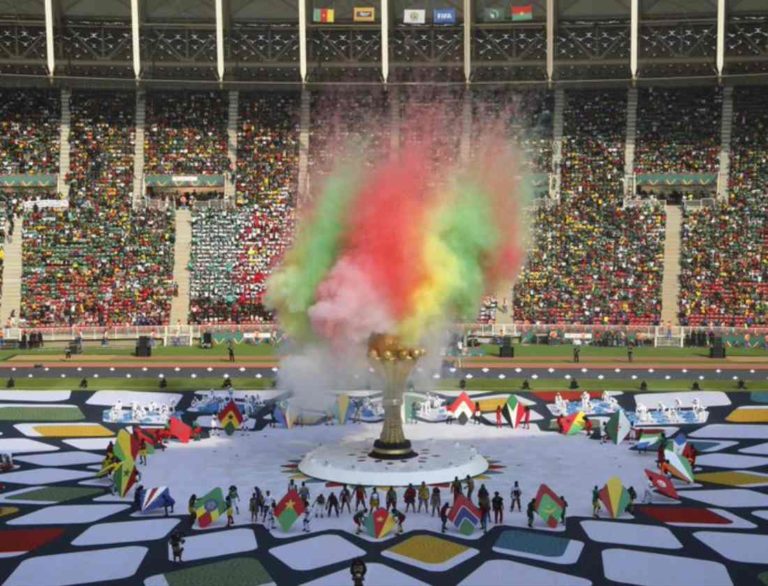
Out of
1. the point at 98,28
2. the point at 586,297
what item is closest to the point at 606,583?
the point at 586,297

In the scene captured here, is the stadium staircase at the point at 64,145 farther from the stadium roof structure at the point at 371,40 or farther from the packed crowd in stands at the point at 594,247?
the packed crowd in stands at the point at 594,247

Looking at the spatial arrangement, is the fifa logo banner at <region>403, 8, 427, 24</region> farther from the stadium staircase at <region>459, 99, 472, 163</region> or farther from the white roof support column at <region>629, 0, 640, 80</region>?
the white roof support column at <region>629, 0, 640, 80</region>

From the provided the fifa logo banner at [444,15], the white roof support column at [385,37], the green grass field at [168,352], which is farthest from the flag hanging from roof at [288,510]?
the fifa logo banner at [444,15]

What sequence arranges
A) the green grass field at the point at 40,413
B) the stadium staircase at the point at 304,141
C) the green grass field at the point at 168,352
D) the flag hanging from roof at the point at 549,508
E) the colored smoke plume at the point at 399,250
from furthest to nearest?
the stadium staircase at the point at 304,141
the green grass field at the point at 168,352
the green grass field at the point at 40,413
the colored smoke plume at the point at 399,250
the flag hanging from roof at the point at 549,508

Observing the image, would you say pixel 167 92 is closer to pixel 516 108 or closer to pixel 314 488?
pixel 516 108

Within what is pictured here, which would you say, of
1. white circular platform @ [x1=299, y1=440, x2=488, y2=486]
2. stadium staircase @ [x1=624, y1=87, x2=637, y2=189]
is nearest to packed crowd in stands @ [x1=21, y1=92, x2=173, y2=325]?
stadium staircase @ [x1=624, y1=87, x2=637, y2=189]

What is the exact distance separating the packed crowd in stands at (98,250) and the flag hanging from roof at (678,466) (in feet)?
143

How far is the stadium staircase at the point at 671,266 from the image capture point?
67.4 m

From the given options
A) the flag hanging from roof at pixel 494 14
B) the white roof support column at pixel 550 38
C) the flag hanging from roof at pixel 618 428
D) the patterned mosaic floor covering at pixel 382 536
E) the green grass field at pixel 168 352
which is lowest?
the patterned mosaic floor covering at pixel 382 536

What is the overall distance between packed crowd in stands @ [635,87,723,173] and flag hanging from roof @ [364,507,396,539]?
185 ft

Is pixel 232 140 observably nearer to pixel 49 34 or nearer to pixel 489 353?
pixel 49 34

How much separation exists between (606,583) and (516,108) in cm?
6289

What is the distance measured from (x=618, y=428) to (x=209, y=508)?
17031mm

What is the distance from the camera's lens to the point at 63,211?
72.2 meters
